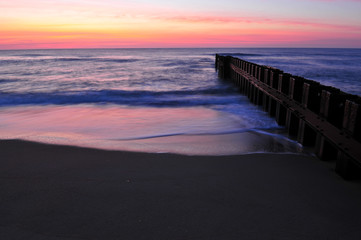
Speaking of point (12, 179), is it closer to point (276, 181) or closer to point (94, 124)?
point (276, 181)

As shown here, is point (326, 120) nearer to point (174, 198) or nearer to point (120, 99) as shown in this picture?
point (174, 198)

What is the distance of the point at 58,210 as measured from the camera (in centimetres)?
253

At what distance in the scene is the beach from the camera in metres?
2.27

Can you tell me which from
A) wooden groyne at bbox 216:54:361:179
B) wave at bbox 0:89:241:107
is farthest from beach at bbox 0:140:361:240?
wave at bbox 0:89:241:107

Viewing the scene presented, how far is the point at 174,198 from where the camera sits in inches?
109

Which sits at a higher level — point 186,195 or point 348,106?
point 348,106

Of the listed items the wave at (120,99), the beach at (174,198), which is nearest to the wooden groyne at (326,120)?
the beach at (174,198)

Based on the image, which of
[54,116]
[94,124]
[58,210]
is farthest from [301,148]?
[54,116]

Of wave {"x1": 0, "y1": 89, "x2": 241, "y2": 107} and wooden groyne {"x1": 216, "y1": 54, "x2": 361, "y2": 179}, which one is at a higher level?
wooden groyne {"x1": 216, "y1": 54, "x2": 361, "y2": 179}

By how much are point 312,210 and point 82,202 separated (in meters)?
2.06

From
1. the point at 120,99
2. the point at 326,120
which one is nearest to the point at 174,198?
the point at 326,120

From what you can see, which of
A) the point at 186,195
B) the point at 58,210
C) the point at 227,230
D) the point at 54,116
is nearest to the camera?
the point at 227,230

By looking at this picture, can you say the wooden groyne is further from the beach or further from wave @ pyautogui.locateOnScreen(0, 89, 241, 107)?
wave @ pyautogui.locateOnScreen(0, 89, 241, 107)

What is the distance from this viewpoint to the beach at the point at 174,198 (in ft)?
7.44
